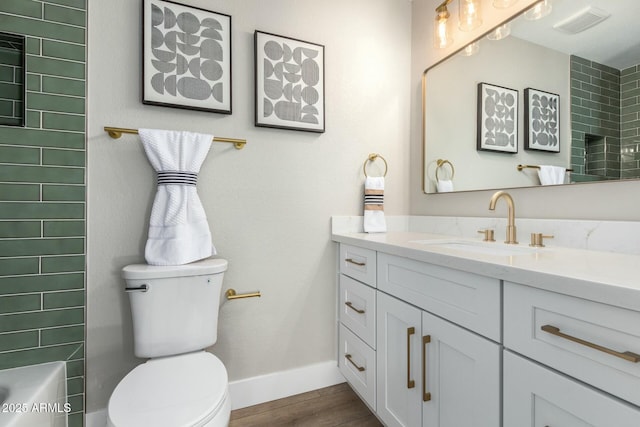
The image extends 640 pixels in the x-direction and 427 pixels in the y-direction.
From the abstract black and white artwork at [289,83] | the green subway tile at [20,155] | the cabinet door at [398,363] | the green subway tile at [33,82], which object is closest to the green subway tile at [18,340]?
the green subway tile at [20,155]

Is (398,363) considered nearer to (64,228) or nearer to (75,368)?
(75,368)

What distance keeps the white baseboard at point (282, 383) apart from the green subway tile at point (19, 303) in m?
0.93

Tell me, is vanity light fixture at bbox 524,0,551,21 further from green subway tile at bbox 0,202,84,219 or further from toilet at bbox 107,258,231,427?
green subway tile at bbox 0,202,84,219

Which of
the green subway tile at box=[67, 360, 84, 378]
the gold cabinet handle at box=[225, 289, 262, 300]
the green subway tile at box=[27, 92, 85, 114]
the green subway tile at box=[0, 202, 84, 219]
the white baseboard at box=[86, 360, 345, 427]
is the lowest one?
the white baseboard at box=[86, 360, 345, 427]

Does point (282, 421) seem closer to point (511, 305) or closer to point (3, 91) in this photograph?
point (511, 305)

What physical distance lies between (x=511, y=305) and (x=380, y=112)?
4.67 feet

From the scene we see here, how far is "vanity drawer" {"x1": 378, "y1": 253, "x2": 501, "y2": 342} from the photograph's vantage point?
0.81 m

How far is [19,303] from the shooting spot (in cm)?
122

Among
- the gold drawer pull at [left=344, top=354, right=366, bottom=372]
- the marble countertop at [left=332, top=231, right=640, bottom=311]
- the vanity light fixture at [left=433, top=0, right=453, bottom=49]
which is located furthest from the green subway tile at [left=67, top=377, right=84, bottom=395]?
the vanity light fixture at [left=433, top=0, right=453, bottom=49]

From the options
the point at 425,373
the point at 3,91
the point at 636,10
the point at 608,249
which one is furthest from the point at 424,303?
the point at 3,91

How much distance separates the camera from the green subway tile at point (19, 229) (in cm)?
119

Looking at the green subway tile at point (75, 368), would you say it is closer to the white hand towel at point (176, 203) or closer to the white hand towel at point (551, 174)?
the white hand towel at point (176, 203)

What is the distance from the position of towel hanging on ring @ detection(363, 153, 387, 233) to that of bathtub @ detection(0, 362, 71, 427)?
5.15ft

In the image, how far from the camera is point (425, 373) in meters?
1.04
